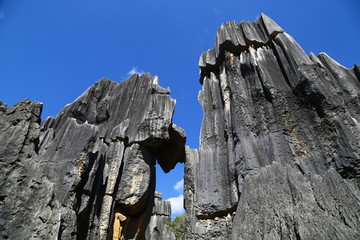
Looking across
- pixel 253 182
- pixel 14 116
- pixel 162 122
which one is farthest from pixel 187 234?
pixel 162 122

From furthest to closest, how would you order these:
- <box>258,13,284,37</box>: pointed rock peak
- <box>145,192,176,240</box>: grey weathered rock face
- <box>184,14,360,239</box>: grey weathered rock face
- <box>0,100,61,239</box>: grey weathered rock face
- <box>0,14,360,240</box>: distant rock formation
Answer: <box>145,192,176,240</box>: grey weathered rock face → <box>258,13,284,37</box>: pointed rock peak → <box>184,14,360,239</box>: grey weathered rock face → <box>0,14,360,240</box>: distant rock formation → <box>0,100,61,239</box>: grey weathered rock face

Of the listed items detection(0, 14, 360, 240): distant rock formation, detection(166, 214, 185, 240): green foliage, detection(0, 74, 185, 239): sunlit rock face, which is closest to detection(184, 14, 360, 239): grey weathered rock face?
detection(0, 14, 360, 240): distant rock formation

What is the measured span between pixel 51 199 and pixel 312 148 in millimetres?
6889

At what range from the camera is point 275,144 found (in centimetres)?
758

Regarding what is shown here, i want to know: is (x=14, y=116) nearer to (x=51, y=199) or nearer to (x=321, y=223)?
(x=51, y=199)

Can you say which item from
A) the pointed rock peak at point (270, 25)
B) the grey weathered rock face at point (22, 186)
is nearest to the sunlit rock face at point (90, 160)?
the grey weathered rock face at point (22, 186)

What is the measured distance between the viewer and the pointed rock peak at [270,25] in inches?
401

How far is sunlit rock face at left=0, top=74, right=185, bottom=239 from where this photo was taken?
Answer: 17.8 feet

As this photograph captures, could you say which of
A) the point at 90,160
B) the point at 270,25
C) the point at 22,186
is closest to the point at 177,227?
the point at 90,160

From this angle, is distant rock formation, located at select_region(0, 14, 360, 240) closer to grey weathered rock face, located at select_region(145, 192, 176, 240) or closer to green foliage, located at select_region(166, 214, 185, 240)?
grey weathered rock face, located at select_region(145, 192, 176, 240)

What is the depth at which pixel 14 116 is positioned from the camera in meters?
6.30

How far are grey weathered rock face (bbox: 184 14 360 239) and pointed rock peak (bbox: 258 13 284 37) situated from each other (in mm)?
39

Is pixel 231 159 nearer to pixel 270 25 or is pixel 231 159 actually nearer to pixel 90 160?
pixel 270 25

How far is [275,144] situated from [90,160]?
935 centimetres
